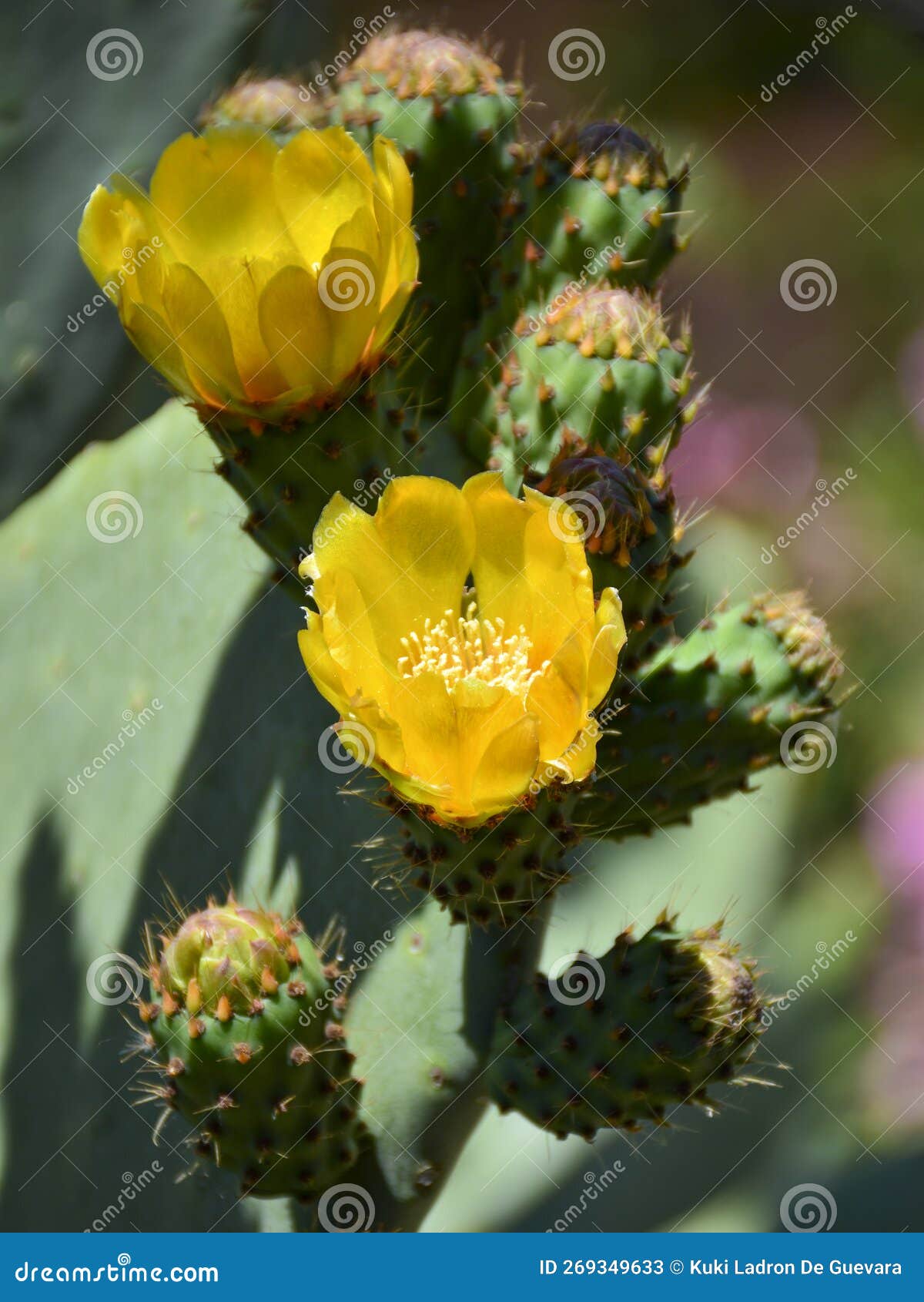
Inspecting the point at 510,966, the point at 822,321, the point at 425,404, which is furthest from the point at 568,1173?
the point at 822,321

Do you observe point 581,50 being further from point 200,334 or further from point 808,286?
point 200,334

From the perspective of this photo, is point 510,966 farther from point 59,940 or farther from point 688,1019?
point 59,940
